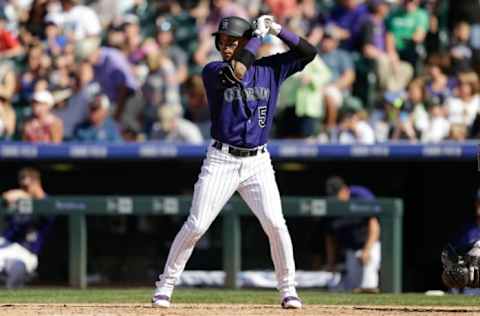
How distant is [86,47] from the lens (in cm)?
1346

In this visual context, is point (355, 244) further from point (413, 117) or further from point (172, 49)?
point (172, 49)

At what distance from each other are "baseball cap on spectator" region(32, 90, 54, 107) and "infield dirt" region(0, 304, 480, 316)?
14.0 feet

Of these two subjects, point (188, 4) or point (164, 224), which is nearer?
point (164, 224)

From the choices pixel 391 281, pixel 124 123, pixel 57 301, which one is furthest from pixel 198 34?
pixel 57 301

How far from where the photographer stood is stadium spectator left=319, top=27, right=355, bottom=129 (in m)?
12.0

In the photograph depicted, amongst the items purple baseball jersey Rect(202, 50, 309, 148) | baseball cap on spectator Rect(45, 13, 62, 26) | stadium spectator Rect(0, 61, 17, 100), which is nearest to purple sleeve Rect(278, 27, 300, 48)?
purple baseball jersey Rect(202, 50, 309, 148)

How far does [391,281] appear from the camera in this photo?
1050 cm

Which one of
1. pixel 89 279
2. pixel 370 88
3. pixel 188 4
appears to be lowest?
pixel 89 279

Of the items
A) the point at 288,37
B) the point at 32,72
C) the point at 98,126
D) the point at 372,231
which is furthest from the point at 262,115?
the point at 32,72

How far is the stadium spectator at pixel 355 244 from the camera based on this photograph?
10.9m

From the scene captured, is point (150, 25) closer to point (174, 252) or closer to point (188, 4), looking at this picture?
point (188, 4)

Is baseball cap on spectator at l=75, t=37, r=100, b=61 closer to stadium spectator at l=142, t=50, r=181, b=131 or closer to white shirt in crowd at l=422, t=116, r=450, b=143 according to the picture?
stadium spectator at l=142, t=50, r=181, b=131

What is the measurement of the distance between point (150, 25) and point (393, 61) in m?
2.98

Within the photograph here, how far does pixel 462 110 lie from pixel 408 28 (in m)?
1.72
